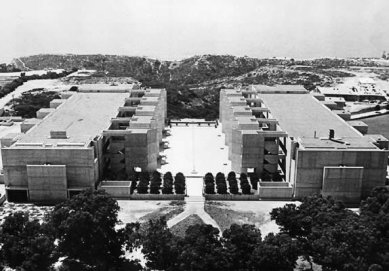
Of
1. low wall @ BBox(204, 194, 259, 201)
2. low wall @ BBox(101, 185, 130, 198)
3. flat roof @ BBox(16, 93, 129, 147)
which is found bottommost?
low wall @ BBox(204, 194, 259, 201)

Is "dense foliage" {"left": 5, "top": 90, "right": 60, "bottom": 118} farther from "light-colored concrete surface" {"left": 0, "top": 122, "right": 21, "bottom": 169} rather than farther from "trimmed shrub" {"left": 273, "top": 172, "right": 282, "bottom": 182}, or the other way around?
"trimmed shrub" {"left": 273, "top": 172, "right": 282, "bottom": 182}

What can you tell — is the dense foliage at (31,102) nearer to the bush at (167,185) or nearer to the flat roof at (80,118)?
the flat roof at (80,118)

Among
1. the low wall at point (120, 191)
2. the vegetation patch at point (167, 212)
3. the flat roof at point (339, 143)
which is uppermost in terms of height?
the flat roof at point (339, 143)

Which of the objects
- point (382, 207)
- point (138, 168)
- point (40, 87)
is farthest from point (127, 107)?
point (40, 87)

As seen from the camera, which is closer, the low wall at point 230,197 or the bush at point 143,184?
→ the low wall at point 230,197

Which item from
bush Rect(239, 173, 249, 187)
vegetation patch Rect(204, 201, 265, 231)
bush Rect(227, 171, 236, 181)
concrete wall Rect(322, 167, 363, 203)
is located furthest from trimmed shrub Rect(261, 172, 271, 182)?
concrete wall Rect(322, 167, 363, 203)

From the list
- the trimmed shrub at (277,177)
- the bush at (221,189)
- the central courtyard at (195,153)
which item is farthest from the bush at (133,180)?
the trimmed shrub at (277,177)
